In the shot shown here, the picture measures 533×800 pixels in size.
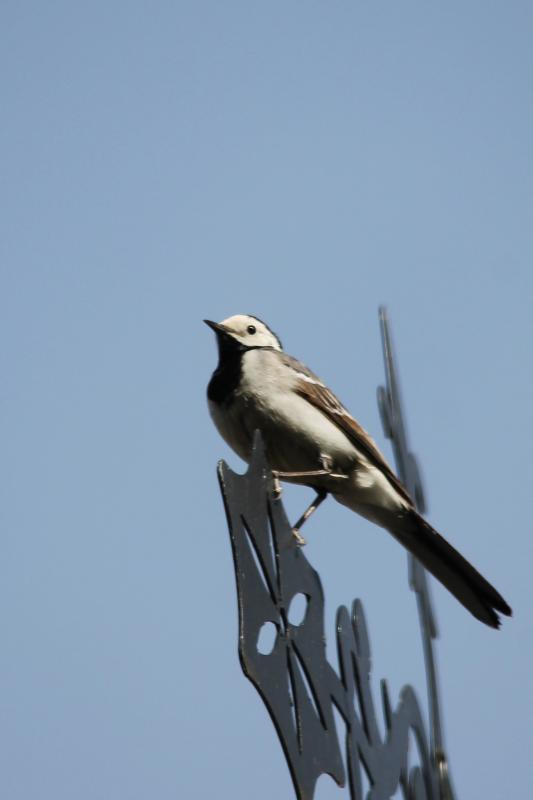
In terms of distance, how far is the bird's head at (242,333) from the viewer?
4180 mm

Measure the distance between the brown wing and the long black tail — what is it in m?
0.10

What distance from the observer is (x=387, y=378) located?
377 cm

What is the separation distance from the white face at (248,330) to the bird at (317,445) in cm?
3

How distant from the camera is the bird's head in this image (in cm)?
418

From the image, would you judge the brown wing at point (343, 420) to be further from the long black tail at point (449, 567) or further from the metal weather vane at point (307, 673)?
the metal weather vane at point (307, 673)

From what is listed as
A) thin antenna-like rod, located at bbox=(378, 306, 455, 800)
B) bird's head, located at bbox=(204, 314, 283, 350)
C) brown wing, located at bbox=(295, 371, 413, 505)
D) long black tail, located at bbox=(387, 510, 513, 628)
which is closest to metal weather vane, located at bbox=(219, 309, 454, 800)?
thin antenna-like rod, located at bbox=(378, 306, 455, 800)

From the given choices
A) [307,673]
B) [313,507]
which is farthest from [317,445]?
[307,673]

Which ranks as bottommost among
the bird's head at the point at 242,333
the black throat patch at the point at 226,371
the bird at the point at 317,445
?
the bird at the point at 317,445

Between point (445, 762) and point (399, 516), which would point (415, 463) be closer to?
point (399, 516)

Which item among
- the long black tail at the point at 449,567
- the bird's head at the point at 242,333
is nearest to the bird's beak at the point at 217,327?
the bird's head at the point at 242,333

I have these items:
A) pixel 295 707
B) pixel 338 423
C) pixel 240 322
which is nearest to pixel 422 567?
pixel 338 423

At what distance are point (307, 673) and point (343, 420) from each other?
1748mm

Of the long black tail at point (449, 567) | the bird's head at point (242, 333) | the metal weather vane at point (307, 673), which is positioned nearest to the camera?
the metal weather vane at point (307, 673)

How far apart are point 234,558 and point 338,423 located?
1.88 m
